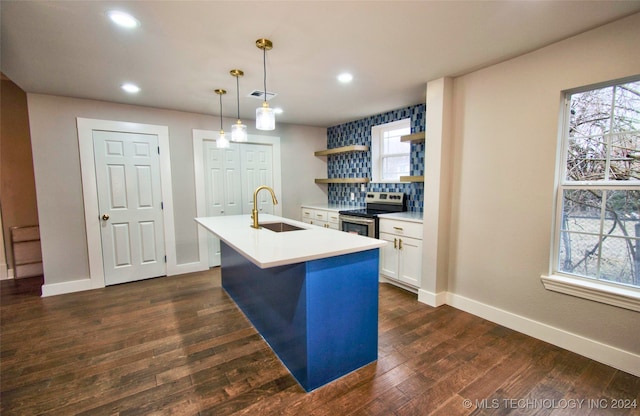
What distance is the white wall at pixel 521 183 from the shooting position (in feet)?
6.31

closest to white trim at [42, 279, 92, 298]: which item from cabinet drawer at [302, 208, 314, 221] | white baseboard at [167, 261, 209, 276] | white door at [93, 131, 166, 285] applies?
white door at [93, 131, 166, 285]

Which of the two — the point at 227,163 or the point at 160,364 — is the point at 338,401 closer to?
the point at 160,364

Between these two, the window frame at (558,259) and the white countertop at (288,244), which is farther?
the window frame at (558,259)

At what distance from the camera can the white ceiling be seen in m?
1.64

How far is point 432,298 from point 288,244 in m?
1.81

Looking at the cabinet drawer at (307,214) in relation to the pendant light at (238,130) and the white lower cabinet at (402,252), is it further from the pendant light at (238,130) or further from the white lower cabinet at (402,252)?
the pendant light at (238,130)

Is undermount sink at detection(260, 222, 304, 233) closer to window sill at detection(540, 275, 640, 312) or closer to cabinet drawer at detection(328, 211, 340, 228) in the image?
cabinet drawer at detection(328, 211, 340, 228)

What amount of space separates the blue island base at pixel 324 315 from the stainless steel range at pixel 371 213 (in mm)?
1510

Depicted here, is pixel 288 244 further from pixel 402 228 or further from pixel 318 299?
pixel 402 228

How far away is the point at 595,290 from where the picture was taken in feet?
6.47

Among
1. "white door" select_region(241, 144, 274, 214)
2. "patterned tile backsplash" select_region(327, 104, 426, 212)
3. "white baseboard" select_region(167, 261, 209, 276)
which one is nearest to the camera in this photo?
"patterned tile backsplash" select_region(327, 104, 426, 212)

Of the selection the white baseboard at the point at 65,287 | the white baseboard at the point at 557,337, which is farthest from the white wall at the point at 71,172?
the white baseboard at the point at 557,337

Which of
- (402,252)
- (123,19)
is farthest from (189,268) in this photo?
(123,19)

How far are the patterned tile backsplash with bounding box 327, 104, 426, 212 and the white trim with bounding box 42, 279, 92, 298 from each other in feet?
12.2
